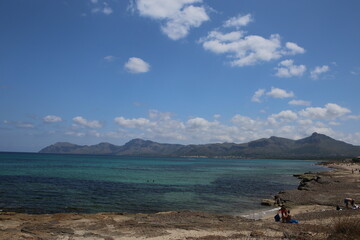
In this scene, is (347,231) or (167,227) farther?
(167,227)

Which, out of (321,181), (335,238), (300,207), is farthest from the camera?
(321,181)

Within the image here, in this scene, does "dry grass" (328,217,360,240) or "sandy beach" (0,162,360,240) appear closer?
"dry grass" (328,217,360,240)

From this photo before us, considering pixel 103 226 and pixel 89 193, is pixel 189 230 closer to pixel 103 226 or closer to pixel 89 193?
pixel 103 226

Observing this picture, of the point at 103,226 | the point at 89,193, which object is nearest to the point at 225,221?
the point at 103,226

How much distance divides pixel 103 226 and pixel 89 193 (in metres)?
20.8

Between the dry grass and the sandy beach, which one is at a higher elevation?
the dry grass

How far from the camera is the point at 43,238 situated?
16547 millimetres

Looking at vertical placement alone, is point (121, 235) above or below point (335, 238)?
below

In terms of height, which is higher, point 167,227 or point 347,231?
point 347,231

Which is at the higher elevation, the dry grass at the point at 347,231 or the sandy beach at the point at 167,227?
the dry grass at the point at 347,231

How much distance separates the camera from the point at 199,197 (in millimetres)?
38438

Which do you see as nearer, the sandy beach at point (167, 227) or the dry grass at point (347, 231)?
the dry grass at point (347, 231)

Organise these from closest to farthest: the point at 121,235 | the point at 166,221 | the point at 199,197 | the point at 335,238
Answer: the point at 335,238
the point at 121,235
the point at 166,221
the point at 199,197

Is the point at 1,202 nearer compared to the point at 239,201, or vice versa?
the point at 1,202
